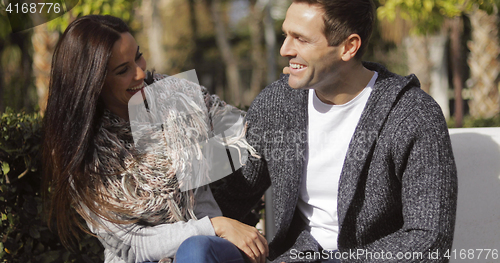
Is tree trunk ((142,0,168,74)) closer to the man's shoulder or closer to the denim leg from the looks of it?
the man's shoulder

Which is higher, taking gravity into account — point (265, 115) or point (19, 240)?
point (265, 115)

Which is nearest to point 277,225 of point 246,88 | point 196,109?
point 196,109

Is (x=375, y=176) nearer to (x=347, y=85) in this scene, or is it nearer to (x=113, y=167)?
(x=347, y=85)

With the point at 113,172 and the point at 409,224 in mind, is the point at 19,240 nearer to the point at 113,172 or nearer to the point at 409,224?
the point at 113,172

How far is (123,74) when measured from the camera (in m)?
2.13

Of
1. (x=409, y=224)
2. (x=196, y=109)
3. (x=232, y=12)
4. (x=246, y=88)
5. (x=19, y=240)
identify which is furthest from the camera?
(x=246, y=88)

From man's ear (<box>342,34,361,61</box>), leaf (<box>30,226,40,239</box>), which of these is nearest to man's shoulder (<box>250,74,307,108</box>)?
man's ear (<box>342,34,361,61</box>)

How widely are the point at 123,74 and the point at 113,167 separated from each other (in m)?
0.44

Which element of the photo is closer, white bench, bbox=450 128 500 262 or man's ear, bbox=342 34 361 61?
man's ear, bbox=342 34 361 61

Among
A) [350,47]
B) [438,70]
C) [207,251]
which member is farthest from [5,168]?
[438,70]

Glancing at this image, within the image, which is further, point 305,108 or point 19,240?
point 19,240

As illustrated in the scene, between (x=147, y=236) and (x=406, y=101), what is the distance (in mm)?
1355

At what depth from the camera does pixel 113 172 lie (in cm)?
210

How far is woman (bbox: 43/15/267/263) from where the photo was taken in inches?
80.2
